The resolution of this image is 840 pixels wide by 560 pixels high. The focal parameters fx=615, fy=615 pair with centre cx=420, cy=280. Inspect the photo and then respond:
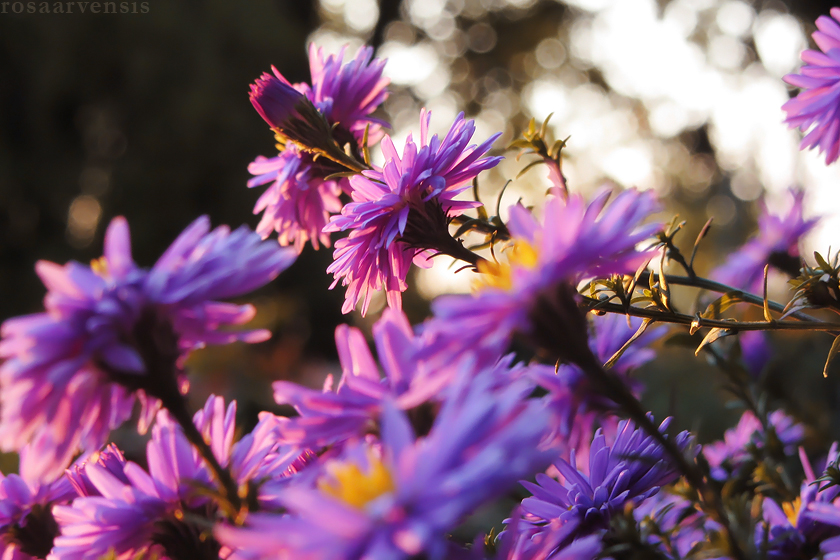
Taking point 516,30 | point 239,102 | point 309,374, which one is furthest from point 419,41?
point 309,374

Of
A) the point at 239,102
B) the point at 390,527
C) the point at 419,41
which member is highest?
the point at 419,41

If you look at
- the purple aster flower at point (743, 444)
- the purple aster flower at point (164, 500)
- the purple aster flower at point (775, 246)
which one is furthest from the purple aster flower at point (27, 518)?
the purple aster flower at point (775, 246)

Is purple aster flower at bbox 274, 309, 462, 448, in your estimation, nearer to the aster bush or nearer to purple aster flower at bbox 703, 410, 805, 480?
the aster bush

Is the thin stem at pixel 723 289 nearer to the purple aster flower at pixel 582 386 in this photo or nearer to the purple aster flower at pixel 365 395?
the purple aster flower at pixel 582 386

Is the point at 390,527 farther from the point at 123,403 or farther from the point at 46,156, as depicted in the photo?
the point at 46,156

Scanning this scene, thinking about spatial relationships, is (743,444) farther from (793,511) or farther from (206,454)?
(206,454)
